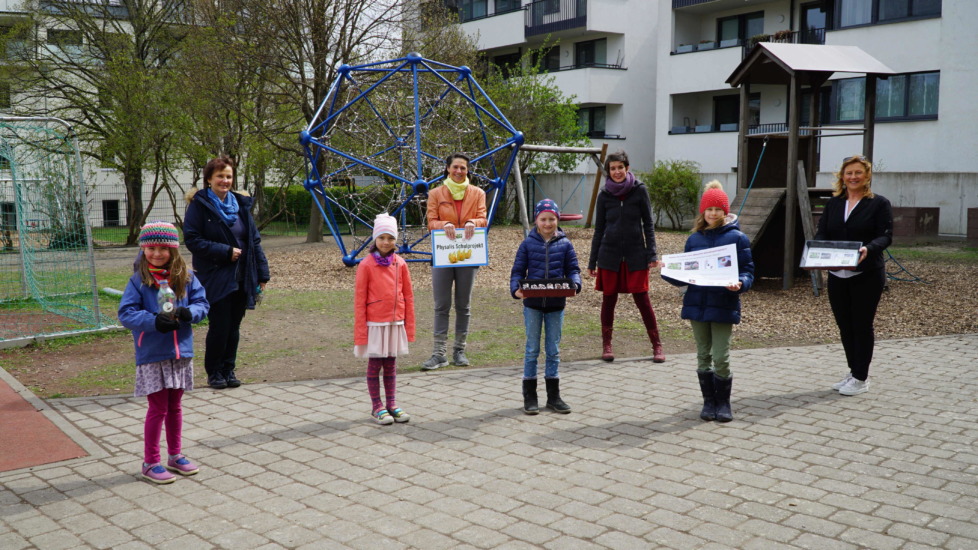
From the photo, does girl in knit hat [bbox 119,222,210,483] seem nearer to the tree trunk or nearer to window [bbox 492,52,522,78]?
the tree trunk

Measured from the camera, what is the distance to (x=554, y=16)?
36000mm

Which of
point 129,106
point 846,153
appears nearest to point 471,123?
point 129,106

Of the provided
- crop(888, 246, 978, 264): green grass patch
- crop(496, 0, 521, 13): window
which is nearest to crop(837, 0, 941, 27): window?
crop(888, 246, 978, 264): green grass patch

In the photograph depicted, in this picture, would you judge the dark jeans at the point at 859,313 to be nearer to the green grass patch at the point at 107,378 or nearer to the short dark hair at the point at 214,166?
the short dark hair at the point at 214,166

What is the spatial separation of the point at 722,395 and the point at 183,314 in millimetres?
3746

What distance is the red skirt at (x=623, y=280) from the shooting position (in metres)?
8.21

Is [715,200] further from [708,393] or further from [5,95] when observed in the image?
[5,95]

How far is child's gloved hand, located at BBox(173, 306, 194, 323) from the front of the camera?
4918 millimetres

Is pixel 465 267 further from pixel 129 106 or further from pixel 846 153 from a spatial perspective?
pixel 846 153

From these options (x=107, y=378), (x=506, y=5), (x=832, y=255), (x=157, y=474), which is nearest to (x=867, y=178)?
(x=832, y=255)

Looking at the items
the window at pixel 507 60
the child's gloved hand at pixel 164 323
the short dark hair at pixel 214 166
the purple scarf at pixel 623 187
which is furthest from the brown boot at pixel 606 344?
the window at pixel 507 60

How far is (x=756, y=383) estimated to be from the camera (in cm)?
739

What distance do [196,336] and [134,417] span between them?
3382 millimetres

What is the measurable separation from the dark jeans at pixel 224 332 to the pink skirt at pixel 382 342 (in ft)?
5.31
